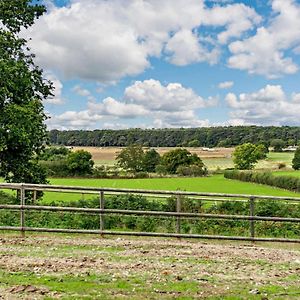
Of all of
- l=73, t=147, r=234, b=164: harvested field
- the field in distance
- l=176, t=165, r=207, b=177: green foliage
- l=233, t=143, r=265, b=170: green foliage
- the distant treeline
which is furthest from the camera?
the distant treeline

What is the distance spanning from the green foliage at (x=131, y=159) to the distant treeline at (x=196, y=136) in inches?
863

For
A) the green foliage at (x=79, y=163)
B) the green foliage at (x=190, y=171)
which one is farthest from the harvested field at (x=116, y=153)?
the green foliage at (x=190, y=171)

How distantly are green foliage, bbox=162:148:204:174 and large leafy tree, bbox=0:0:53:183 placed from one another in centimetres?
8689

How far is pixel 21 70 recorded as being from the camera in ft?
70.1

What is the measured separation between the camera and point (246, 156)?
12494 centimetres

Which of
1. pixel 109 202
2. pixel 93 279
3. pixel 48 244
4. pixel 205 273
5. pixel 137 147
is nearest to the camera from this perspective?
pixel 93 279

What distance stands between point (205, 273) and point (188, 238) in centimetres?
401

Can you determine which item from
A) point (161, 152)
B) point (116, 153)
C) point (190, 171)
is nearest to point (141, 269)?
point (190, 171)

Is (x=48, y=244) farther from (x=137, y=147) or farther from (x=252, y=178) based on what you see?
(x=137, y=147)

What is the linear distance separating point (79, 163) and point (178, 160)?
1050 inches

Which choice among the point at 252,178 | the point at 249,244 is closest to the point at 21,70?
the point at 249,244

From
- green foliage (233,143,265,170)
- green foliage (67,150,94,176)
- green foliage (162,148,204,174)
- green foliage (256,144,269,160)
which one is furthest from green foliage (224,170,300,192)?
green foliage (67,150,94,176)

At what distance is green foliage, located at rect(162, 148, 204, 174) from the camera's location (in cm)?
10984

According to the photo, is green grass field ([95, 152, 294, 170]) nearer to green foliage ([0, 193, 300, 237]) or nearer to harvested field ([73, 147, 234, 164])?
harvested field ([73, 147, 234, 164])
